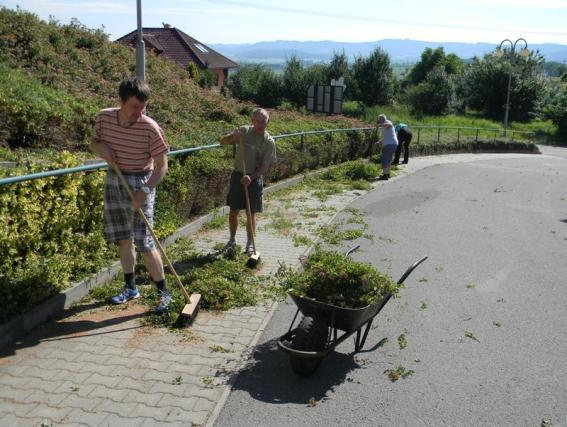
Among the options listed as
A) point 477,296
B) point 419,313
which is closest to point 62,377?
point 419,313

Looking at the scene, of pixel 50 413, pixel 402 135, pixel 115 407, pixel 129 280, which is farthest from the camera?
pixel 402 135

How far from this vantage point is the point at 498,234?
970 centimetres

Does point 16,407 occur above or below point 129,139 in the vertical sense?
below

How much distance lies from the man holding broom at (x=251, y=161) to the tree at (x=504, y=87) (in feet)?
153

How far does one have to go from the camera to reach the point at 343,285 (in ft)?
14.7

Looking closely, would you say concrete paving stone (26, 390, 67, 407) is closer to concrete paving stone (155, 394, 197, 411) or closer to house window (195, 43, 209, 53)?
concrete paving stone (155, 394, 197, 411)

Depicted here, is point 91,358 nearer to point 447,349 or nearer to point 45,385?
point 45,385

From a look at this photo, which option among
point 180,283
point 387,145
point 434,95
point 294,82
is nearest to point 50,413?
point 180,283

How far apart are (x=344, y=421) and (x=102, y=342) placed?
2.10 meters

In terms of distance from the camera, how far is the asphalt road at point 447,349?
3.88 meters

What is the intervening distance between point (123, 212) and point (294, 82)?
46003 mm

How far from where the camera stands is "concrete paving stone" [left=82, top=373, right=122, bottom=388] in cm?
398

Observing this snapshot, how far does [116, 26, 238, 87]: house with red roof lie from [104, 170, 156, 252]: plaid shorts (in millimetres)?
53556

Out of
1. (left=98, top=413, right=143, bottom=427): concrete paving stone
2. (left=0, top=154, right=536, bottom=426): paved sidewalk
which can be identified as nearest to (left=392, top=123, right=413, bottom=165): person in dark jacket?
(left=0, top=154, right=536, bottom=426): paved sidewalk
